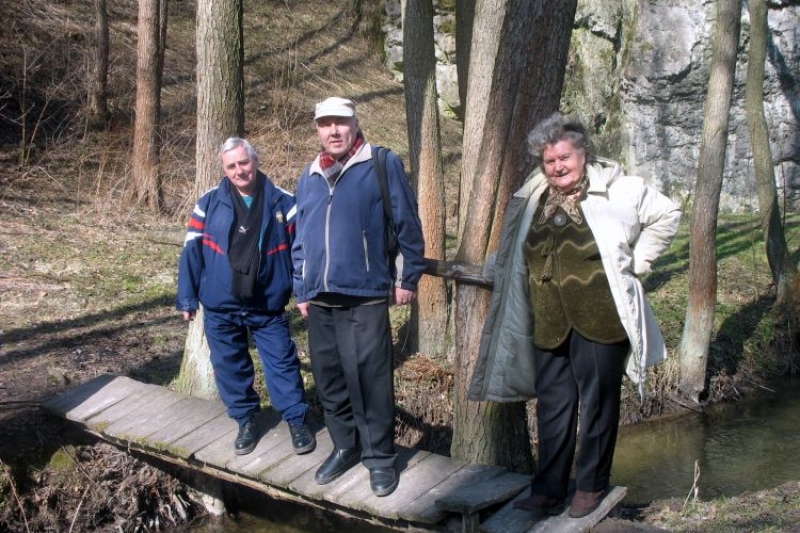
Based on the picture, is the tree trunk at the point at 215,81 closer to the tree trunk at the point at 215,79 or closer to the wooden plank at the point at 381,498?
the tree trunk at the point at 215,79

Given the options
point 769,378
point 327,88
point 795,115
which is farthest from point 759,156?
point 327,88

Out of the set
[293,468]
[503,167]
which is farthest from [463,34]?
[293,468]

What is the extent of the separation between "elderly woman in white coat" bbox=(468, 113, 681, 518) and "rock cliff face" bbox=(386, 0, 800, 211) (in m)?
13.1

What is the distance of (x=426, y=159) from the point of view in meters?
8.69

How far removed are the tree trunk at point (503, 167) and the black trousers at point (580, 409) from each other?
842 mm

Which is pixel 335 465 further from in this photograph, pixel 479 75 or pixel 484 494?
pixel 479 75

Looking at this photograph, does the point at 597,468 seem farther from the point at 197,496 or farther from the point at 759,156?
the point at 759,156

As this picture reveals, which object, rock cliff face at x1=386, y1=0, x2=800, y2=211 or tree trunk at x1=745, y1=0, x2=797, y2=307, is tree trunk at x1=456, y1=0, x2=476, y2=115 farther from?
rock cliff face at x1=386, y1=0, x2=800, y2=211

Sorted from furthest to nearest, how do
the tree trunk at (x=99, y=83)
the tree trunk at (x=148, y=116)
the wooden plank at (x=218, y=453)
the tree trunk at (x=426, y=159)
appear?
the tree trunk at (x=99, y=83) → the tree trunk at (x=148, y=116) → the tree trunk at (x=426, y=159) → the wooden plank at (x=218, y=453)

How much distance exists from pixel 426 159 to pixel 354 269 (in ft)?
14.7

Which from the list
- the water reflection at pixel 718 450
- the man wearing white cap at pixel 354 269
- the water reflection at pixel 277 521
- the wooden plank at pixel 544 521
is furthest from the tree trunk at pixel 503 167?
the water reflection at pixel 718 450

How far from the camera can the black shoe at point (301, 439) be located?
17.0 ft

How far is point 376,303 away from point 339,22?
58.7ft

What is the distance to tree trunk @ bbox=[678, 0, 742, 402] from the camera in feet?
29.1
